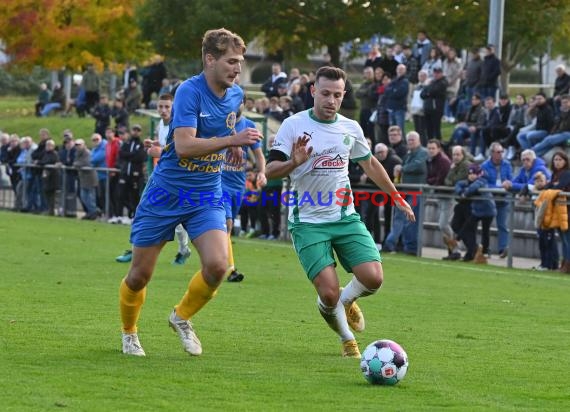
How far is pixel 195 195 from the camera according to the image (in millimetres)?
9023

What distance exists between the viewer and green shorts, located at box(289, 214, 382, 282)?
9438 mm

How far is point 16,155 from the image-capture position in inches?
1315

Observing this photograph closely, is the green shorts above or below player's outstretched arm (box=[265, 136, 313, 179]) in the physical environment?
below

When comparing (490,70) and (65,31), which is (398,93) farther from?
(65,31)

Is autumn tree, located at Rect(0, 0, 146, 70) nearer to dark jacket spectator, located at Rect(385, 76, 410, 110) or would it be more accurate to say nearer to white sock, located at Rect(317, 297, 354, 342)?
dark jacket spectator, located at Rect(385, 76, 410, 110)


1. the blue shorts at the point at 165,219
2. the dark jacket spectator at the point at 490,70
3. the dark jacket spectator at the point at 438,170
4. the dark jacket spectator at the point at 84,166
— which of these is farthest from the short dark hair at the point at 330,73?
the dark jacket spectator at the point at 84,166

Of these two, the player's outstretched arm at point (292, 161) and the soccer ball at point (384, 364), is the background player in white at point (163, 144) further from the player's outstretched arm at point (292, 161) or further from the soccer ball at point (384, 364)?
the soccer ball at point (384, 364)

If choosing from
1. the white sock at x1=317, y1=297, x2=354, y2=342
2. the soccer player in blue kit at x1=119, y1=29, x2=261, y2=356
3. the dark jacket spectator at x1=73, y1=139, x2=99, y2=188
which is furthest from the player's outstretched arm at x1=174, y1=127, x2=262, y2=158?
the dark jacket spectator at x1=73, y1=139, x2=99, y2=188

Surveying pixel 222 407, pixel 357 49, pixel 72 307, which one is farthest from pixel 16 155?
pixel 222 407

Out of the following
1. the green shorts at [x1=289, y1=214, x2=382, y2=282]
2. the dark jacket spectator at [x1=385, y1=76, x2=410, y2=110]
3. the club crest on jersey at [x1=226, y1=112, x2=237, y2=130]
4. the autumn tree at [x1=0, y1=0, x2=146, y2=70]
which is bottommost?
the green shorts at [x1=289, y1=214, x2=382, y2=282]

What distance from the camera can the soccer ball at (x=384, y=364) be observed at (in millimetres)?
7985

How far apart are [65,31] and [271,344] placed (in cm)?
4121

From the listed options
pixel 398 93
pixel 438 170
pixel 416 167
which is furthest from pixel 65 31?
pixel 438 170

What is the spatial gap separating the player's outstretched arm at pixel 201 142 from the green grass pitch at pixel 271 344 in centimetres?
145
